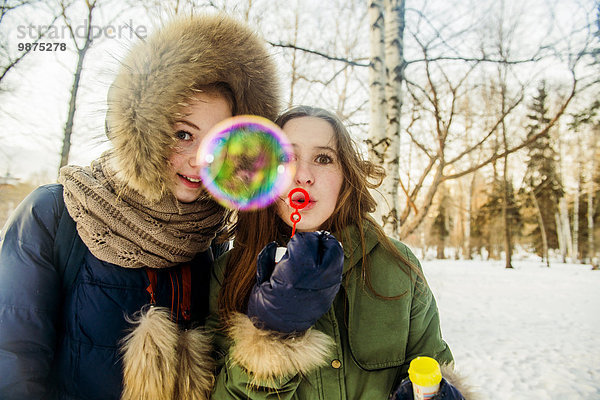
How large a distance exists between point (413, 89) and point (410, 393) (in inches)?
198

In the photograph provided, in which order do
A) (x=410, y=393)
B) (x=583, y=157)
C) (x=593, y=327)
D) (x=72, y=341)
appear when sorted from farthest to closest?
(x=583, y=157)
(x=593, y=327)
(x=72, y=341)
(x=410, y=393)

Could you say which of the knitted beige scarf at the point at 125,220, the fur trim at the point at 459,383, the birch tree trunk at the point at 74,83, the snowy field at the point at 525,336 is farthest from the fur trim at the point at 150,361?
the birch tree trunk at the point at 74,83

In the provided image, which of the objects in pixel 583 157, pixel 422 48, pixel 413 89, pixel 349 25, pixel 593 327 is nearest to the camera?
pixel 422 48

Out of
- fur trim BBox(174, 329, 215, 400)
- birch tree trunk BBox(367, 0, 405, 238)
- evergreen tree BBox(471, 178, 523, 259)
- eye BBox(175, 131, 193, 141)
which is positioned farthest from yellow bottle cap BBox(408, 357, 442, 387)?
evergreen tree BBox(471, 178, 523, 259)

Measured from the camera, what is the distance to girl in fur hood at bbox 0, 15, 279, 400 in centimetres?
129

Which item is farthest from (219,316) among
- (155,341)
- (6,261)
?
(6,261)

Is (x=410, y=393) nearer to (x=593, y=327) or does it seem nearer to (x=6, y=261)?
(x=6, y=261)

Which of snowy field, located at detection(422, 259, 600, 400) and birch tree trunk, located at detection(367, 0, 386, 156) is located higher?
birch tree trunk, located at detection(367, 0, 386, 156)

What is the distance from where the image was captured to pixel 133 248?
1462mm

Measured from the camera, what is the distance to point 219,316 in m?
1.56

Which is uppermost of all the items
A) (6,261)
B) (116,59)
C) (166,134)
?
(116,59)

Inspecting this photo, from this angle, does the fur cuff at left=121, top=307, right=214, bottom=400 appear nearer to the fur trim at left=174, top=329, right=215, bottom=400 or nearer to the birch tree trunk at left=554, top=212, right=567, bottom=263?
the fur trim at left=174, top=329, right=215, bottom=400

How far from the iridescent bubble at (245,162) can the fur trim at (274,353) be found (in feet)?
2.13

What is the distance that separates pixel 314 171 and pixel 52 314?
122cm
